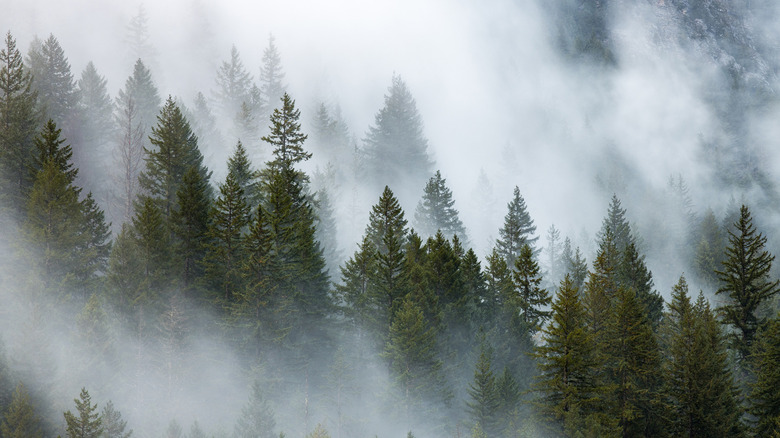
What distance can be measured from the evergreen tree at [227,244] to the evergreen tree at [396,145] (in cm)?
5493

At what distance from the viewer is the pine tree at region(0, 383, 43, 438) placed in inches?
1275

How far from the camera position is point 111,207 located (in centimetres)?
7062

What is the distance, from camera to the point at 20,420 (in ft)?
107

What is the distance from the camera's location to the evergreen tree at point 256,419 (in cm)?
3688

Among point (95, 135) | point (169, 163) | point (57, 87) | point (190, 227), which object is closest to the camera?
point (190, 227)

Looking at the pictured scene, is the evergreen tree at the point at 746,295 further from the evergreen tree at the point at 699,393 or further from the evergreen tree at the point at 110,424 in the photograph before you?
the evergreen tree at the point at 110,424

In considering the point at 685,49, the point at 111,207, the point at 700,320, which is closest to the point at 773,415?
the point at 700,320

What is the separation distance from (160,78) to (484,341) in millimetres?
100122

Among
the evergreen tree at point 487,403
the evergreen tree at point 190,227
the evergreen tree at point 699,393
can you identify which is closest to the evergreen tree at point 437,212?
the evergreen tree at point 487,403

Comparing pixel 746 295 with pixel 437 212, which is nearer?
pixel 746 295

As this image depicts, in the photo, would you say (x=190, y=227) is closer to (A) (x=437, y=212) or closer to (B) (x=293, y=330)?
(B) (x=293, y=330)

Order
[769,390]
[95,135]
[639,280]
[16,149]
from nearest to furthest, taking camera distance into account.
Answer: [769,390]
[16,149]
[639,280]
[95,135]

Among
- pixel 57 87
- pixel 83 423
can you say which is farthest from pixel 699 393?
pixel 57 87

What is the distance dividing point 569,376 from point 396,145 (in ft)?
217
